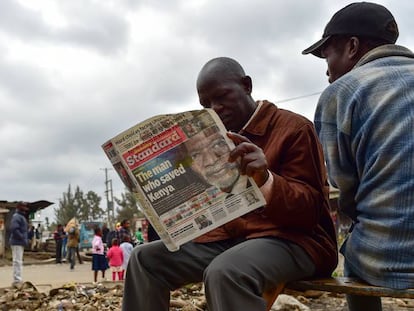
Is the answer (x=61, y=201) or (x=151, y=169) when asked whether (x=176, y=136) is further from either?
(x=61, y=201)

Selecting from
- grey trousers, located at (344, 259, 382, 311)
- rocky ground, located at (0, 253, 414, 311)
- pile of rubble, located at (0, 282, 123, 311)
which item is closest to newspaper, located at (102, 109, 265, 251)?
grey trousers, located at (344, 259, 382, 311)

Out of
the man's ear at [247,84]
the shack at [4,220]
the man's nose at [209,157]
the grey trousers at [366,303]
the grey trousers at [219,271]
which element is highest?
the shack at [4,220]

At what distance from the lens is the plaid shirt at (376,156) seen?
1.73 m

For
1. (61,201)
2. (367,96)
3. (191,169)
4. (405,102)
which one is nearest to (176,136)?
(191,169)

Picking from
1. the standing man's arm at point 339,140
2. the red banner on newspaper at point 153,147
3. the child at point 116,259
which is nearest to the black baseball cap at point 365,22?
the standing man's arm at point 339,140

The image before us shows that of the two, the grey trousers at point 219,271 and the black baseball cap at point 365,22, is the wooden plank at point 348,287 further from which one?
the black baseball cap at point 365,22

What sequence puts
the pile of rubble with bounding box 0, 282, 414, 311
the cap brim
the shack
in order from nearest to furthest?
the cap brim
the pile of rubble with bounding box 0, 282, 414, 311
the shack

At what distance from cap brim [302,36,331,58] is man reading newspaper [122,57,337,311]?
28cm

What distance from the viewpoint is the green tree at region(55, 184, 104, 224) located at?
191ft

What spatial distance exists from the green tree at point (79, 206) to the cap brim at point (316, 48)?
187 ft

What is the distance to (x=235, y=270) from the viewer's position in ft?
5.67

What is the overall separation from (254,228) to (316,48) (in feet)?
2.65

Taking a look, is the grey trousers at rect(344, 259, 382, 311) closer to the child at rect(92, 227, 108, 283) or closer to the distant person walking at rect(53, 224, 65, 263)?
the child at rect(92, 227, 108, 283)

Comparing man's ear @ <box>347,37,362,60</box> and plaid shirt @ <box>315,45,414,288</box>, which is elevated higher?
man's ear @ <box>347,37,362,60</box>
